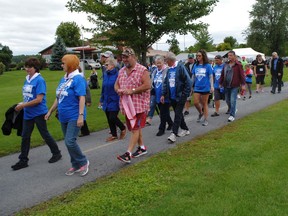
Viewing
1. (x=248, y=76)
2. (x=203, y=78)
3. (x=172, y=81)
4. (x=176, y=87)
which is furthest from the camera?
(x=248, y=76)

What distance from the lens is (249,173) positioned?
16.9 ft

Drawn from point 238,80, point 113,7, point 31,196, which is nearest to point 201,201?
point 31,196

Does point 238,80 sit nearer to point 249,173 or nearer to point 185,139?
point 185,139

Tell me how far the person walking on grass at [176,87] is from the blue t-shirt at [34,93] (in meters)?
2.71

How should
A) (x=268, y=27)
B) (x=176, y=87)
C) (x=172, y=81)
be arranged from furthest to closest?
(x=268, y=27) < (x=172, y=81) < (x=176, y=87)

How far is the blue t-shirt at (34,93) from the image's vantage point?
6.18m

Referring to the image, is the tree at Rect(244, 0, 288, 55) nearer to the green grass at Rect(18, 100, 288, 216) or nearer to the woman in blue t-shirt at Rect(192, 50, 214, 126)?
the woman in blue t-shirt at Rect(192, 50, 214, 126)

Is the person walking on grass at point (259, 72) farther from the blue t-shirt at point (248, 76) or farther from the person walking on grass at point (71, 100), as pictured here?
the person walking on grass at point (71, 100)

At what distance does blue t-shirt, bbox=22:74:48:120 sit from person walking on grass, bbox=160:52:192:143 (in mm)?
2711

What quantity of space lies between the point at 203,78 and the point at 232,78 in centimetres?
95

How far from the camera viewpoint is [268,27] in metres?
74.2

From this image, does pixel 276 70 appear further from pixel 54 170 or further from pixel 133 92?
pixel 54 170

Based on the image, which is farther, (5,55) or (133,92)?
(5,55)

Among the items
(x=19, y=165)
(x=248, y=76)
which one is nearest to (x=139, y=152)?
(x=19, y=165)
